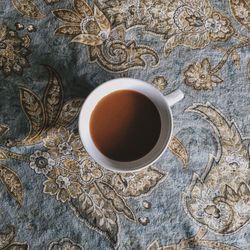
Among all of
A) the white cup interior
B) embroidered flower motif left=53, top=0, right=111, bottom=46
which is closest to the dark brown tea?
the white cup interior

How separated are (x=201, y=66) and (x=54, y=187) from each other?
28 cm

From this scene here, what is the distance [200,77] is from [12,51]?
0.28 metres

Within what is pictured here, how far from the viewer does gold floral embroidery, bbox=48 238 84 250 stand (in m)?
0.64

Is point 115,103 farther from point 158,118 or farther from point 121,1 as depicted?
point 121,1

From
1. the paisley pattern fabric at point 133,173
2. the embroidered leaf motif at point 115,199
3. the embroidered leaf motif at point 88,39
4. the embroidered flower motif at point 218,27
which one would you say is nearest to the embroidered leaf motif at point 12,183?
the paisley pattern fabric at point 133,173

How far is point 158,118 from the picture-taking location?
61 centimetres

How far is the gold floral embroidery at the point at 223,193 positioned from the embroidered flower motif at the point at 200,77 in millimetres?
90

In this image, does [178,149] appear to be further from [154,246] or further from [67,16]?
[67,16]

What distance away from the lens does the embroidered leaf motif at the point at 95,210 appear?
2.10 ft

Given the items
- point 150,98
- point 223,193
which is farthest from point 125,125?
point 223,193

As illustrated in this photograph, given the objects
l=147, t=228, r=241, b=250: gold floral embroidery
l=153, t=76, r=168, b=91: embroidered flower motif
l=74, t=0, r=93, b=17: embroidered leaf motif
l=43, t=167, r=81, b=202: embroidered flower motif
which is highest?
l=74, t=0, r=93, b=17: embroidered leaf motif

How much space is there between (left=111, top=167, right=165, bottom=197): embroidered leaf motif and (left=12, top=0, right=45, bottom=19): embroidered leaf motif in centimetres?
27

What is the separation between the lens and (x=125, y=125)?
2.02 feet

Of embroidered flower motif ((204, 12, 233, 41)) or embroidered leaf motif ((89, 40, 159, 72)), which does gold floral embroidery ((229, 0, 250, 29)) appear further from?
embroidered leaf motif ((89, 40, 159, 72))
